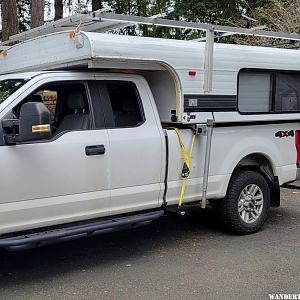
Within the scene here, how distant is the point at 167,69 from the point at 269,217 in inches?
120

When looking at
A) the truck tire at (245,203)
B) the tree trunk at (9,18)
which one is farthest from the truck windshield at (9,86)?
the tree trunk at (9,18)

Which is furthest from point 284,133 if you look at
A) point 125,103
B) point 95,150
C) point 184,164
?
point 95,150

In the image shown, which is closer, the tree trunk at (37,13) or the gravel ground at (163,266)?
the gravel ground at (163,266)

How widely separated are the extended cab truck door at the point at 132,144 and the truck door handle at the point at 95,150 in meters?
0.12

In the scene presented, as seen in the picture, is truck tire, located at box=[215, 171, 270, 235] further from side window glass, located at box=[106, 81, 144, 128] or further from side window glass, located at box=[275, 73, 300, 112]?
side window glass, located at box=[106, 81, 144, 128]

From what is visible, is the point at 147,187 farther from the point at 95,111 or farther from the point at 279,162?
the point at 279,162

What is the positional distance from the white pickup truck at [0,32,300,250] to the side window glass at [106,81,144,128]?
12 millimetres

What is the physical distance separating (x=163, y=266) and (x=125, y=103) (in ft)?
5.88

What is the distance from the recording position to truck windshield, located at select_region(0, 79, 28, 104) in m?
4.63

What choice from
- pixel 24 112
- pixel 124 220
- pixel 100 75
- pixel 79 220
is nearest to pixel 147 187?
pixel 124 220

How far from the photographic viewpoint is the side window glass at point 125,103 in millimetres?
5199

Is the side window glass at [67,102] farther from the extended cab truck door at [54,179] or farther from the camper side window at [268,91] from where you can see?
the camper side window at [268,91]

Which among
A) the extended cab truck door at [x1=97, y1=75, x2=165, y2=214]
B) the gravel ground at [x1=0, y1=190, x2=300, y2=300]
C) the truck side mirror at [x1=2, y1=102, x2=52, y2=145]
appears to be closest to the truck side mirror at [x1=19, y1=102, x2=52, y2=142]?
the truck side mirror at [x1=2, y1=102, x2=52, y2=145]

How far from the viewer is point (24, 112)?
13.7 ft
